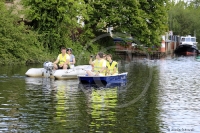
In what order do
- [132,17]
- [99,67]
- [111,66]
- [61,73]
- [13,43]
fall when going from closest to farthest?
[99,67]
[111,66]
[61,73]
[13,43]
[132,17]

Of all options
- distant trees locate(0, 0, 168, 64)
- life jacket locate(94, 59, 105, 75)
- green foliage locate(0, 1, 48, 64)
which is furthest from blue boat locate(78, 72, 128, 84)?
distant trees locate(0, 0, 168, 64)

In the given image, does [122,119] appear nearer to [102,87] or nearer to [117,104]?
[117,104]

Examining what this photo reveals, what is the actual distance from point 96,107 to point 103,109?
494mm

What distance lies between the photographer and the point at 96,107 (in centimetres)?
1856

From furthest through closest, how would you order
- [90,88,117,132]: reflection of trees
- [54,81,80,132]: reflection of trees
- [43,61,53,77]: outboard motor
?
[43,61,53,77]: outboard motor, [90,88,117,132]: reflection of trees, [54,81,80,132]: reflection of trees

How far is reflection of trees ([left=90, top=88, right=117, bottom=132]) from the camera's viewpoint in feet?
49.7

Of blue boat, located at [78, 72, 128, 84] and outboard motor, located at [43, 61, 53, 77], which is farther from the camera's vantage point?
outboard motor, located at [43, 61, 53, 77]

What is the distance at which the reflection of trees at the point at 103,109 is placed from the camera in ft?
49.7

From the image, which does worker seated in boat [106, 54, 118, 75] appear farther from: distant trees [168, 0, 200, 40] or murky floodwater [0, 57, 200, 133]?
distant trees [168, 0, 200, 40]

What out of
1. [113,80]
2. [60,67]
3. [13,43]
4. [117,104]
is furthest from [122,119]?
[13,43]

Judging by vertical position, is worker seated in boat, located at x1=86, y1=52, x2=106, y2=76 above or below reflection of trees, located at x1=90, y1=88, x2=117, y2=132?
above

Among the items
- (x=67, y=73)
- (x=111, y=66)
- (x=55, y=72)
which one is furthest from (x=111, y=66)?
(x=55, y=72)

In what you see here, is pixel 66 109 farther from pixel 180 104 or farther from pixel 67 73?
pixel 67 73

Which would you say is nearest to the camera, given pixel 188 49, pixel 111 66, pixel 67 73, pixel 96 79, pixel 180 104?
pixel 180 104
